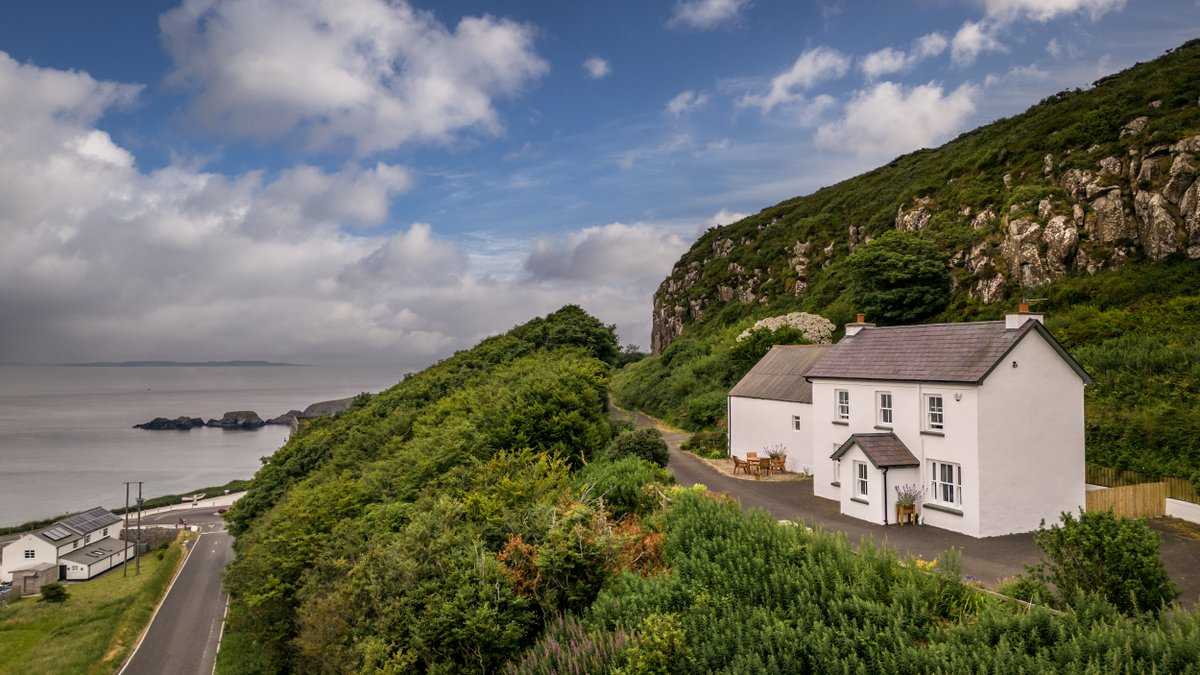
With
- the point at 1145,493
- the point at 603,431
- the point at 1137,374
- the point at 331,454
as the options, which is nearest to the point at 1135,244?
the point at 1137,374

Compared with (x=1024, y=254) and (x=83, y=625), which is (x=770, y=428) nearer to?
(x=1024, y=254)

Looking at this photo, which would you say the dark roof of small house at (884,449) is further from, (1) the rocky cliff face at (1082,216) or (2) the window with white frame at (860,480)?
(1) the rocky cliff face at (1082,216)

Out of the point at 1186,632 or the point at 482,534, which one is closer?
the point at 1186,632

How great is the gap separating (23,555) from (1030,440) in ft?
229

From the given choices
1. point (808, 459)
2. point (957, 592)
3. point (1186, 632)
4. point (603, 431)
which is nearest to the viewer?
point (1186, 632)

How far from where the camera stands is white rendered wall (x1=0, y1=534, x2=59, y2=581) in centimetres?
5219

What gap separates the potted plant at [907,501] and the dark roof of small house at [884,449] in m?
0.73

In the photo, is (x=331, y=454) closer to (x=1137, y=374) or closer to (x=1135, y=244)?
(x=1137, y=374)

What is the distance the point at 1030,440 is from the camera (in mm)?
17875

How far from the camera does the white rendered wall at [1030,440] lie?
17.4 metres

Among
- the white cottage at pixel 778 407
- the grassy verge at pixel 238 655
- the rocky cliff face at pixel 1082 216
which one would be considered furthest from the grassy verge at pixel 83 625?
the rocky cliff face at pixel 1082 216

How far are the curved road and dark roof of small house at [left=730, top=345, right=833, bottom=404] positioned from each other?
27908mm

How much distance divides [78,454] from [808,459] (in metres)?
139

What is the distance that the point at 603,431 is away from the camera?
20234mm
